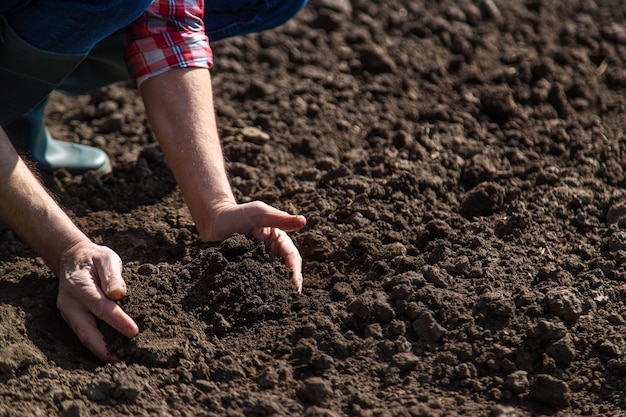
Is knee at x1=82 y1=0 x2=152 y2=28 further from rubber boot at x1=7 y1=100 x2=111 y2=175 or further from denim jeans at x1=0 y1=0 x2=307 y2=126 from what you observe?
rubber boot at x1=7 y1=100 x2=111 y2=175

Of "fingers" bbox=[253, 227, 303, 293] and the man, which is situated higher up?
the man

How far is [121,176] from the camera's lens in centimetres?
314

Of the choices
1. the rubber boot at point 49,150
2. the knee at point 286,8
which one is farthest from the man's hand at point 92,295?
the knee at point 286,8

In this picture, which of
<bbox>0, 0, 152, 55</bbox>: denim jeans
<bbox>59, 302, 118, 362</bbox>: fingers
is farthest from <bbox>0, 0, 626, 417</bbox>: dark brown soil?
<bbox>0, 0, 152, 55</bbox>: denim jeans

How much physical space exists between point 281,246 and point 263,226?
107 millimetres

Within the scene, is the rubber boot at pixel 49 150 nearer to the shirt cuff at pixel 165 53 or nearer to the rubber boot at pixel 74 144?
the rubber boot at pixel 74 144

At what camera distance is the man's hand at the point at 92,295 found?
6.96 ft

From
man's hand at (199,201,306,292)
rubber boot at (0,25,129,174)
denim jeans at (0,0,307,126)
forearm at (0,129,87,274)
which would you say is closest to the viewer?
forearm at (0,129,87,274)

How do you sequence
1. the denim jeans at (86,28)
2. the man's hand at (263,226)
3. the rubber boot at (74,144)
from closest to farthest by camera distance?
the man's hand at (263,226) < the denim jeans at (86,28) < the rubber boot at (74,144)

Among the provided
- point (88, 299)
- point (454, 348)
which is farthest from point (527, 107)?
point (88, 299)

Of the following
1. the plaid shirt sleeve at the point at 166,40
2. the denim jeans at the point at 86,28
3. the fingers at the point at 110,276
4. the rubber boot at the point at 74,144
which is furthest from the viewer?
the rubber boot at the point at 74,144

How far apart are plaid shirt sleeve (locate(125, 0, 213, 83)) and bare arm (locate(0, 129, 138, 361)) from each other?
20.5 inches

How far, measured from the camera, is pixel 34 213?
2258mm

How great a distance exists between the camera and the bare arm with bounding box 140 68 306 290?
2.40m
